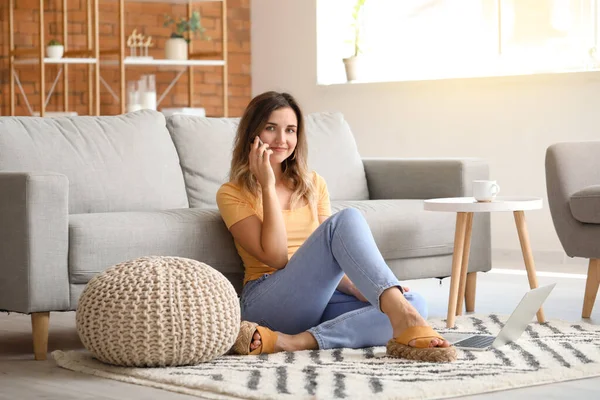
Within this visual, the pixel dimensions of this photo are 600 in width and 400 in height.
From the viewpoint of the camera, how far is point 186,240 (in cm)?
334

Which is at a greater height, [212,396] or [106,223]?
[106,223]

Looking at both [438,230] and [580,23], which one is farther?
[580,23]

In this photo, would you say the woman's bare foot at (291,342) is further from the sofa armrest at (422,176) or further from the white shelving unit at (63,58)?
the white shelving unit at (63,58)

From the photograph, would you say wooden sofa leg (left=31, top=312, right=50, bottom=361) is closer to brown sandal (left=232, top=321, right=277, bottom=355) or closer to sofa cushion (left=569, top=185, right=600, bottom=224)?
brown sandal (left=232, top=321, right=277, bottom=355)

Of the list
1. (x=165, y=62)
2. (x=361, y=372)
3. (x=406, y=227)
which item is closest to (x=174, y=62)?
(x=165, y=62)

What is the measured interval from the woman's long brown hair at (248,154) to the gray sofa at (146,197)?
0.92ft

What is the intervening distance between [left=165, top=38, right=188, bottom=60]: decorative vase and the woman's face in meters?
3.35

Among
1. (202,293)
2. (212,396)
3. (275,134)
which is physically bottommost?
(212,396)

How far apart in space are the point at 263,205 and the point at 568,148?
1.53 metres

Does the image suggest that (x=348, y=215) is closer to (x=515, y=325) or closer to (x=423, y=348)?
(x=423, y=348)

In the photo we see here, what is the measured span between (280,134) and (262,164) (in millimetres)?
135

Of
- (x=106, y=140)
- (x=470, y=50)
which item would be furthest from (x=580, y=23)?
(x=106, y=140)

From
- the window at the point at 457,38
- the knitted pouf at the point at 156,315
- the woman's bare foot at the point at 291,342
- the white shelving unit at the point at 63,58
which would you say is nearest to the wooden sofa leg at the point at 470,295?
the woman's bare foot at the point at 291,342

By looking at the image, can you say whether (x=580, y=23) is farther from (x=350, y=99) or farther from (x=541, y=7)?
(x=350, y=99)
